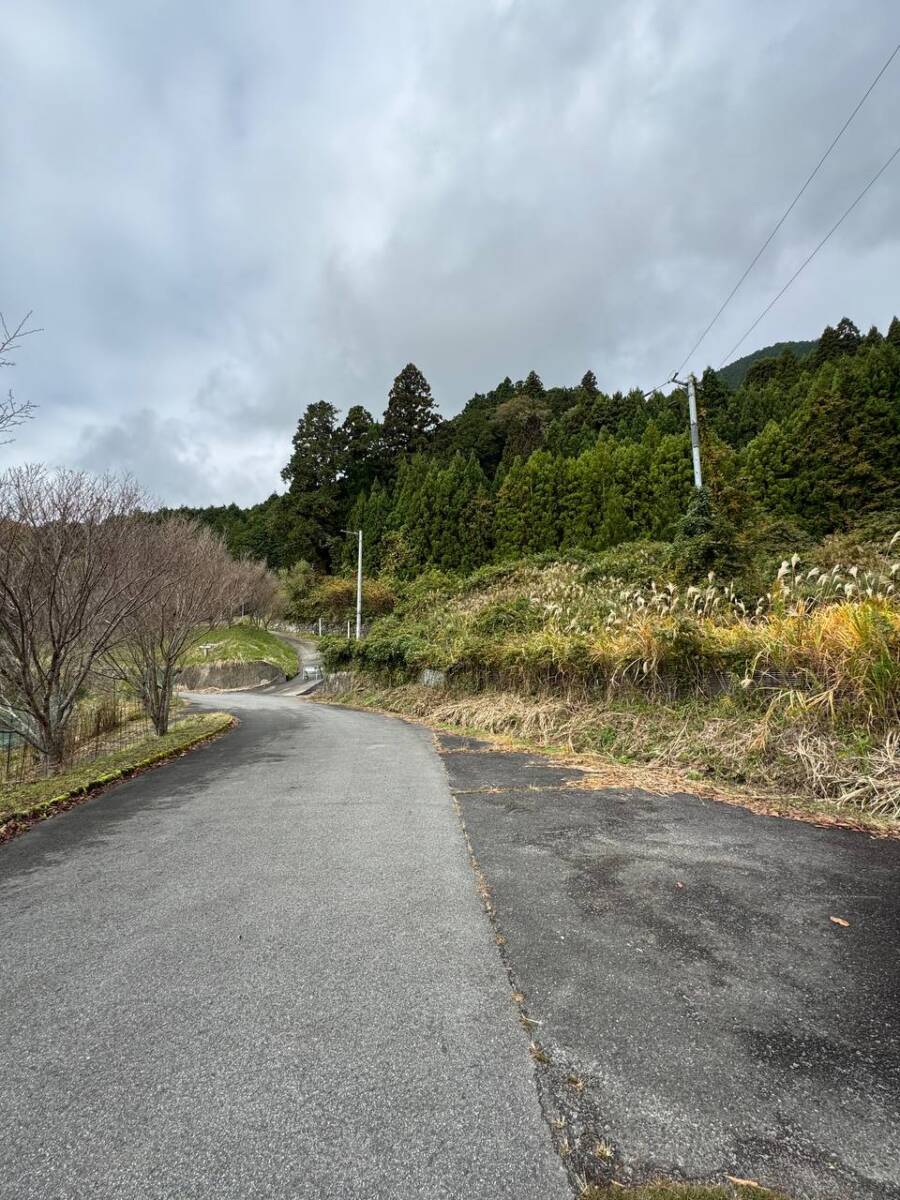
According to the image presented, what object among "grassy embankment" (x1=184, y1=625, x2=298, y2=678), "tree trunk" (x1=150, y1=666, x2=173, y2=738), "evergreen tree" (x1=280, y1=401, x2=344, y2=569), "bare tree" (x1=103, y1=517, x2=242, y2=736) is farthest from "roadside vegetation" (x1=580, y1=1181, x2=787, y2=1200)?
"evergreen tree" (x1=280, y1=401, x2=344, y2=569)

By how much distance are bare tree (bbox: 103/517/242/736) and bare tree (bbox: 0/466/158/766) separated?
1184 millimetres

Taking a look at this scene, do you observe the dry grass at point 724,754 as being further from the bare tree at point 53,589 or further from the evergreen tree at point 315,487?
the evergreen tree at point 315,487

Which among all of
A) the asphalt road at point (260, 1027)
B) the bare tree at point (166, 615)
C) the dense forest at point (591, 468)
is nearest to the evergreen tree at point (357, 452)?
the dense forest at point (591, 468)

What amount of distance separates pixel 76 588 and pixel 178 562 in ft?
9.03

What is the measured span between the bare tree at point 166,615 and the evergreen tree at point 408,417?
38988 mm

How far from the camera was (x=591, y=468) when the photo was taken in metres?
27.1

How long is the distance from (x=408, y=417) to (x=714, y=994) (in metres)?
52.4

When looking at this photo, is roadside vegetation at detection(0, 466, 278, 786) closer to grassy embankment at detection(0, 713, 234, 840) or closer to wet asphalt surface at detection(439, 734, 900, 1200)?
grassy embankment at detection(0, 713, 234, 840)

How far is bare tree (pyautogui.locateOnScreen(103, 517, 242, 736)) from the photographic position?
9.66 meters

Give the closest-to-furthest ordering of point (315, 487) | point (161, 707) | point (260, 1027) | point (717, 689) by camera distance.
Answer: point (260, 1027) < point (717, 689) < point (161, 707) < point (315, 487)

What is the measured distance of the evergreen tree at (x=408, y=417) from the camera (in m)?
50.0

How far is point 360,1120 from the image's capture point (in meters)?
1.57

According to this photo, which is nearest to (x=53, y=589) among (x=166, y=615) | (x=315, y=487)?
(x=166, y=615)

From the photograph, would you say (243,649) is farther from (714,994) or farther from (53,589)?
(714,994)
